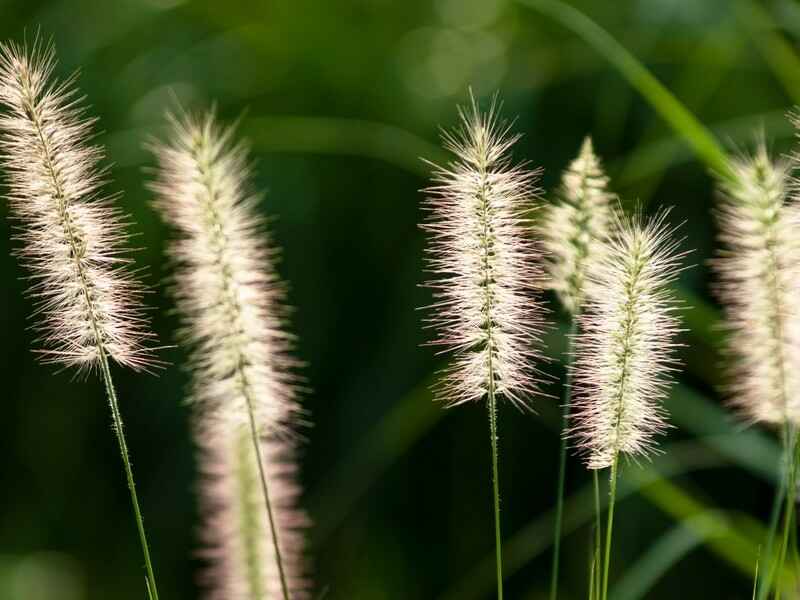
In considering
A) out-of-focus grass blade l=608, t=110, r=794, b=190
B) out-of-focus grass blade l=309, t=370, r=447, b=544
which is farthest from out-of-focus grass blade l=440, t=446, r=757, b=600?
out-of-focus grass blade l=608, t=110, r=794, b=190

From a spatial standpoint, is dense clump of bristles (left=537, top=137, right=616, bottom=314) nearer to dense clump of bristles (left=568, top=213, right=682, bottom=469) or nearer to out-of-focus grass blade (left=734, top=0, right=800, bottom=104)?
dense clump of bristles (left=568, top=213, right=682, bottom=469)

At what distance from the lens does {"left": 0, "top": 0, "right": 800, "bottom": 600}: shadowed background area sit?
153cm

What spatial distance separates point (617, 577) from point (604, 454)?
95 centimetres

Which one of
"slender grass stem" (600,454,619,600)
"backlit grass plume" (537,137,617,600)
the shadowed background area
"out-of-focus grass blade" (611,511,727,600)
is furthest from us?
the shadowed background area

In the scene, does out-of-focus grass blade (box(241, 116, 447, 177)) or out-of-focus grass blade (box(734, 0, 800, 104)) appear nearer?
out-of-focus grass blade (box(734, 0, 800, 104))

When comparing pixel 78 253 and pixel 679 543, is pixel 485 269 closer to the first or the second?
pixel 78 253

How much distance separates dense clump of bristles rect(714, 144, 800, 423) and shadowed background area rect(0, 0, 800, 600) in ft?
2.41

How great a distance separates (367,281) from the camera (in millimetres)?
1734

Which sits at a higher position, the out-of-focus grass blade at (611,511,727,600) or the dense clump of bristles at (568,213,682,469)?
the dense clump of bristles at (568,213,682,469)

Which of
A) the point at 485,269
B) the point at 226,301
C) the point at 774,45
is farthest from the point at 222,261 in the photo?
the point at 774,45

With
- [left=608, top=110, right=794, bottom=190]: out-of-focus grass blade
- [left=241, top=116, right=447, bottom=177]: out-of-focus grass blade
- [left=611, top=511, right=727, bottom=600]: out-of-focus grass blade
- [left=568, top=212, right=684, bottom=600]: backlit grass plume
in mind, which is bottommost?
[left=611, top=511, right=727, bottom=600]: out-of-focus grass blade

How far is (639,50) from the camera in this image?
1514 millimetres

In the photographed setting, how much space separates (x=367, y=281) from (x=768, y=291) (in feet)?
3.75

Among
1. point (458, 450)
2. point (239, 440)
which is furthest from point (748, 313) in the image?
point (458, 450)
